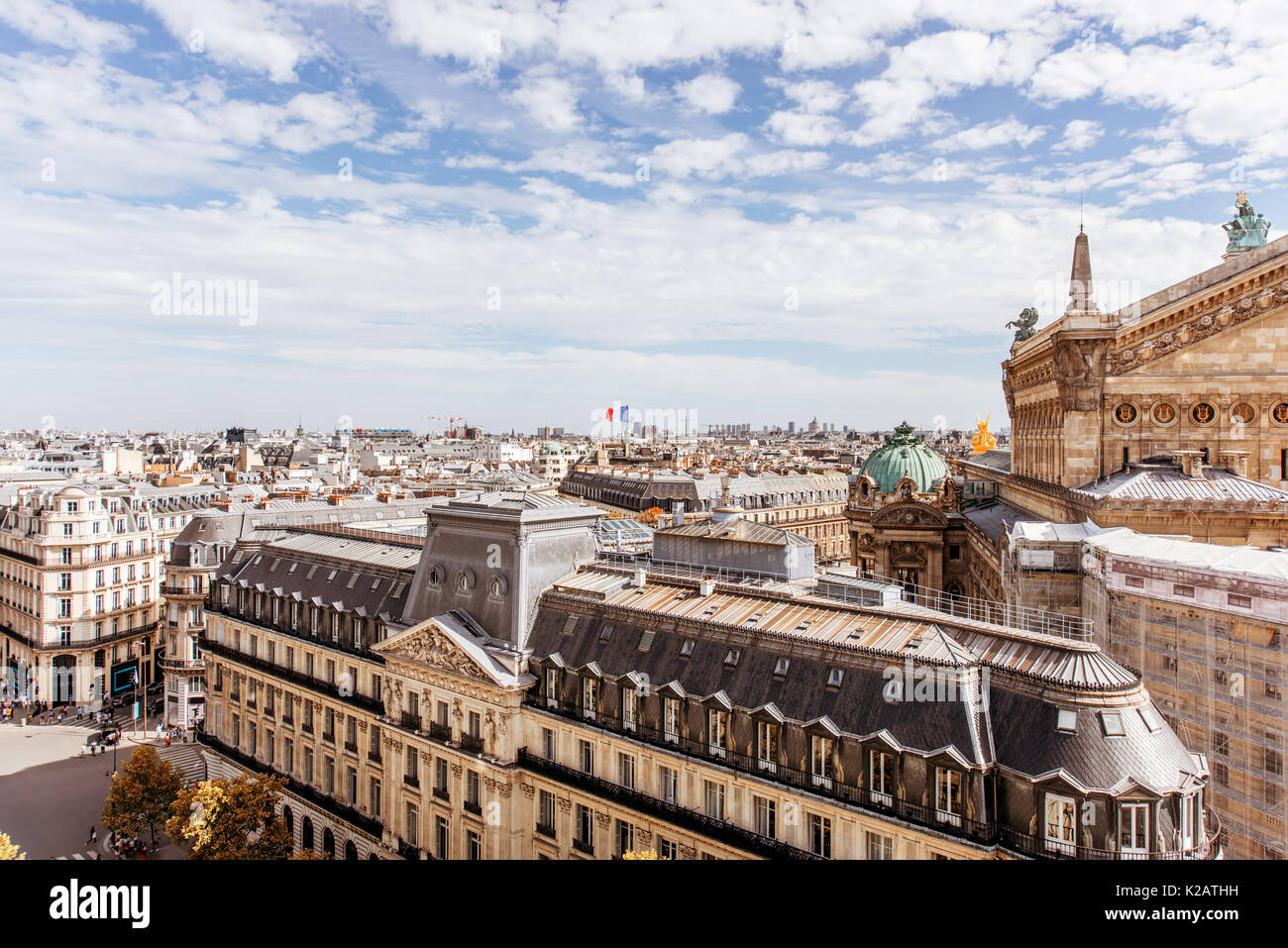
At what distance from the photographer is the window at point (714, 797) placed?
3072 cm

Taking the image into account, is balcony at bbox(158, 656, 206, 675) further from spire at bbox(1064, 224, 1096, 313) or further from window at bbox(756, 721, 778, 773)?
spire at bbox(1064, 224, 1096, 313)

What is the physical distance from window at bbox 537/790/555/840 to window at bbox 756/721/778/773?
11.3m

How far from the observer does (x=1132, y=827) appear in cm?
2222

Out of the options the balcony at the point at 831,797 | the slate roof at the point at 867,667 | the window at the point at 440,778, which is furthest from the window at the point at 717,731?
the window at the point at 440,778

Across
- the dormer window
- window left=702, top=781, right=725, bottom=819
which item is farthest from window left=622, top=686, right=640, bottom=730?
the dormer window

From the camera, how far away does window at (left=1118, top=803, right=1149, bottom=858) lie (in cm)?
2222

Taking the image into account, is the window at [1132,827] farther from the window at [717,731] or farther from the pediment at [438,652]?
the pediment at [438,652]

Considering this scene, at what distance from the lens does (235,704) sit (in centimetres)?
5950

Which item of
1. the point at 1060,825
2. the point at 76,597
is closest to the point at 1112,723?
the point at 1060,825

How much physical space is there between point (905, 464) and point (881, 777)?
47.7m

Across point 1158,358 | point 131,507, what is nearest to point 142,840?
point 131,507
